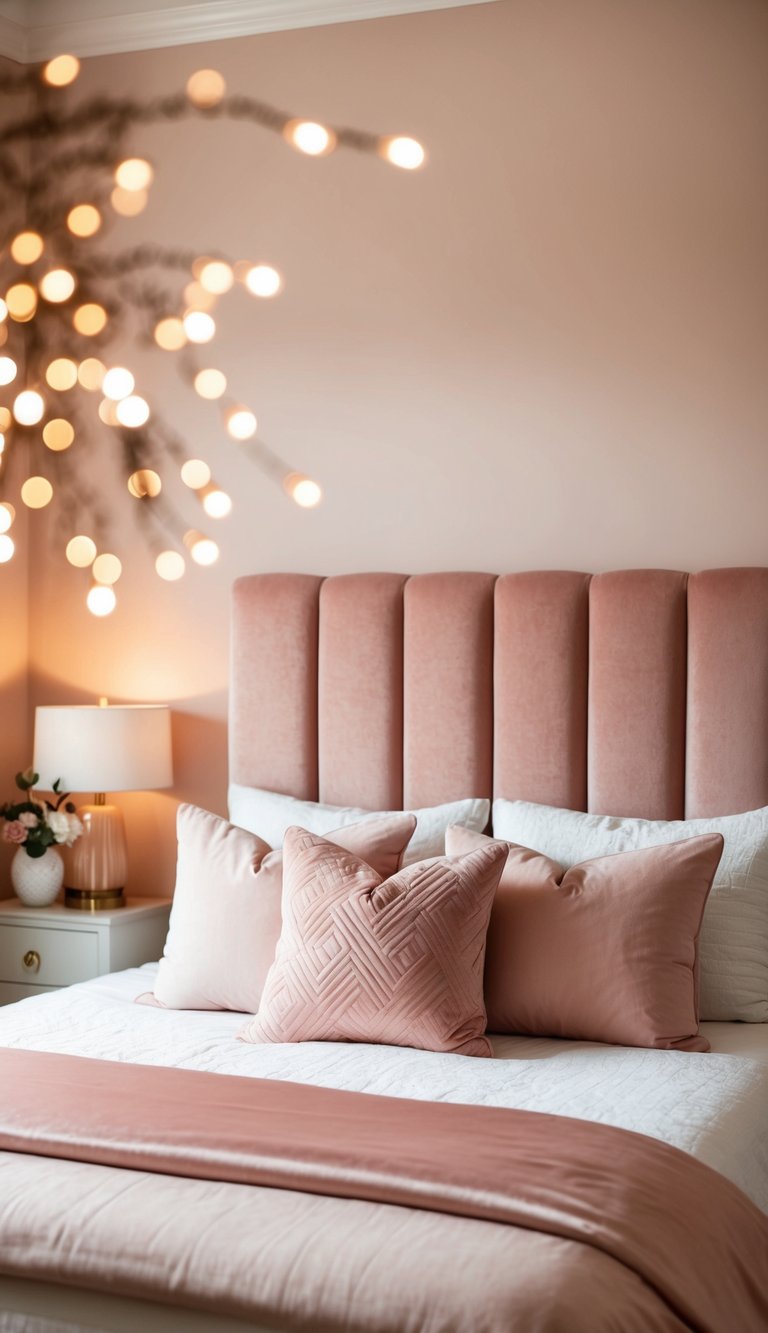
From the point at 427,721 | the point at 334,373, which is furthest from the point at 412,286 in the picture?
the point at 427,721

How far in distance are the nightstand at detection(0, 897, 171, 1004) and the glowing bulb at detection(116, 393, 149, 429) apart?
4.34 feet

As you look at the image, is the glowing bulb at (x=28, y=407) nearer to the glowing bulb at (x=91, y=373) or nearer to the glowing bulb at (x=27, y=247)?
the glowing bulb at (x=91, y=373)

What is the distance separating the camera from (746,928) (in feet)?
9.12

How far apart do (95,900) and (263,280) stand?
1682mm

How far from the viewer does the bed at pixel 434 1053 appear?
5.29 ft

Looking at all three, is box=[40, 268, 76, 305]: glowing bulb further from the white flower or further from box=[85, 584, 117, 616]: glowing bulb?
the white flower

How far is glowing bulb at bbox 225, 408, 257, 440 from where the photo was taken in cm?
367

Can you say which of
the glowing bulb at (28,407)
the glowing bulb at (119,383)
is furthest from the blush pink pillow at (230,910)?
the glowing bulb at (28,407)

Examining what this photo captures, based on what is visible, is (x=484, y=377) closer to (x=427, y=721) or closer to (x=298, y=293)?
(x=298, y=293)

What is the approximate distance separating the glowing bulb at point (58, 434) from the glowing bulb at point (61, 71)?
0.93 m

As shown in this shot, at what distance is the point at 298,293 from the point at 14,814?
1.55 m

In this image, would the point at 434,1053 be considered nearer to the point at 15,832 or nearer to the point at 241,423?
the point at 15,832

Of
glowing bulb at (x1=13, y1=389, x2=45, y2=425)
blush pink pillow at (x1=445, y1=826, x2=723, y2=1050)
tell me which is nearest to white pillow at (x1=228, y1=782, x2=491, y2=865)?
blush pink pillow at (x1=445, y1=826, x2=723, y2=1050)

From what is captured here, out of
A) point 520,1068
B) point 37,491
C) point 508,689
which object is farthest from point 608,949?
point 37,491
